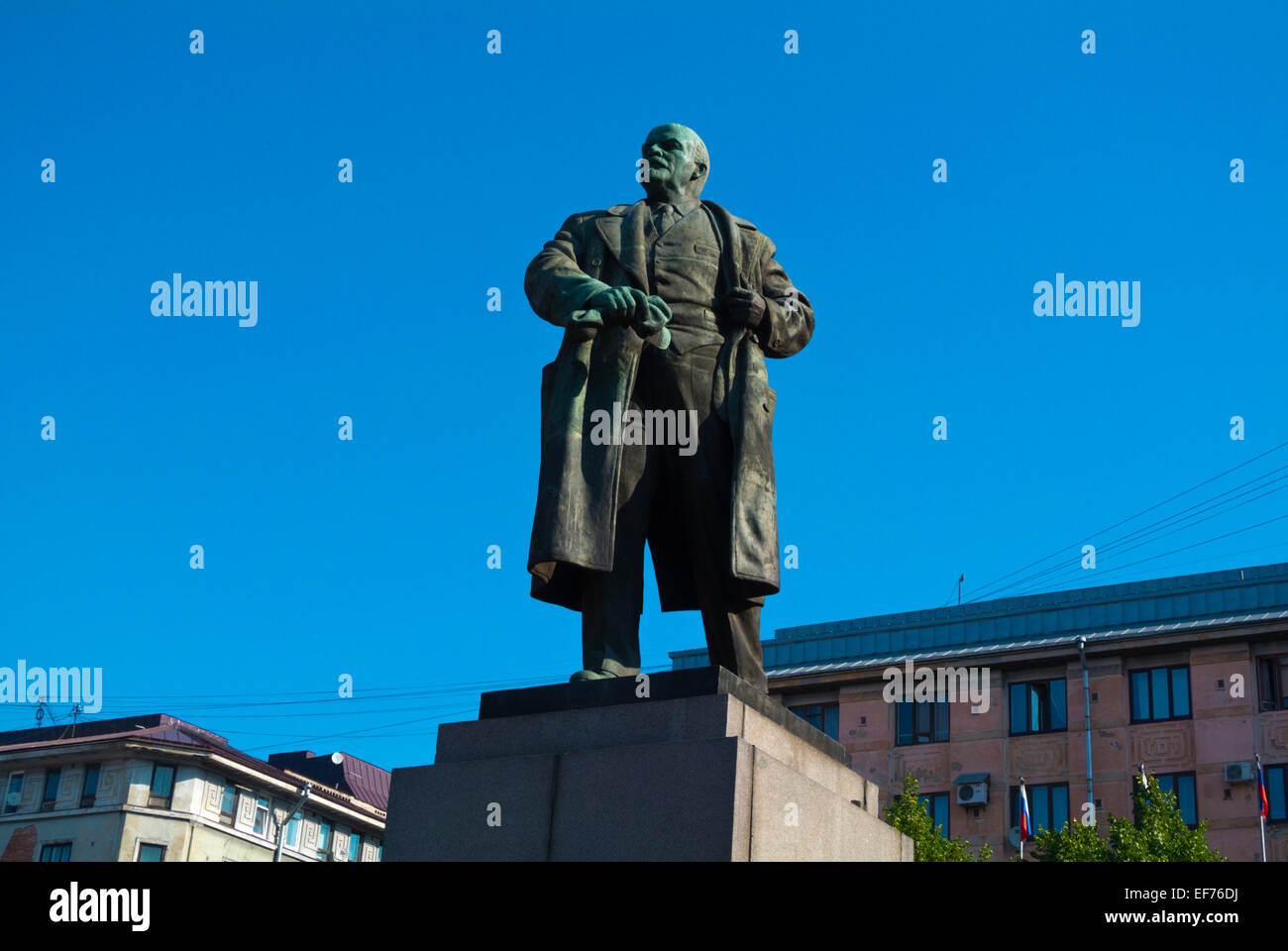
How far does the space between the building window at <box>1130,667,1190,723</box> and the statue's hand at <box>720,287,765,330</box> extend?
148 feet

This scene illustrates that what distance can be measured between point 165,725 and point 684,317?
64.9 meters

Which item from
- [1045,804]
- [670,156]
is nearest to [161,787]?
[1045,804]

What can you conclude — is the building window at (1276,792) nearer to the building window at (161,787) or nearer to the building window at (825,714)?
the building window at (825,714)

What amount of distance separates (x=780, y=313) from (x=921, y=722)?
1884 inches

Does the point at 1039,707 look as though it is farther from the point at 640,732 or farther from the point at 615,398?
the point at 640,732

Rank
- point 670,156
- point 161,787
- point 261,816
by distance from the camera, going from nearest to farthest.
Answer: point 670,156
point 161,787
point 261,816

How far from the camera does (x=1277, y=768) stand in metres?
49.5

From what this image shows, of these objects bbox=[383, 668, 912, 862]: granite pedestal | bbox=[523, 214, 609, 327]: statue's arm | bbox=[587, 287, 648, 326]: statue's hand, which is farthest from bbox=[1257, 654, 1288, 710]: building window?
bbox=[587, 287, 648, 326]: statue's hand

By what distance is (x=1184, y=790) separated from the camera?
166ft

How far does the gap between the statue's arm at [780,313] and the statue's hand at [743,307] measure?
0.08m

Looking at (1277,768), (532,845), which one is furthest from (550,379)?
(1277,768)

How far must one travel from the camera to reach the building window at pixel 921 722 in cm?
5622
